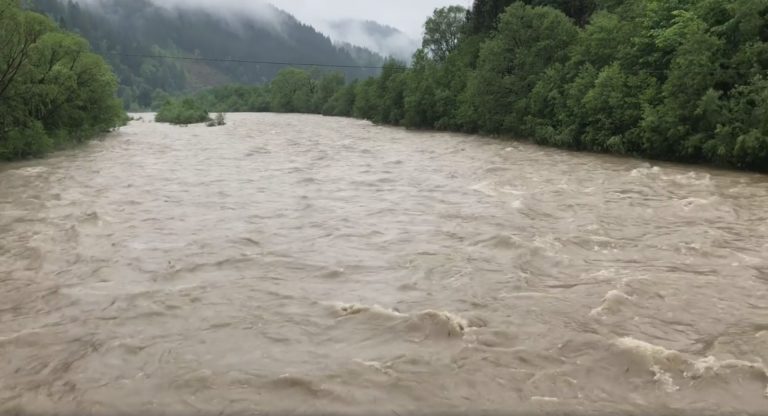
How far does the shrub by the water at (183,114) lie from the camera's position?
7069 cm

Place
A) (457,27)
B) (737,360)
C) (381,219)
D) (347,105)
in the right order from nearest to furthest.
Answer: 1. (737,360)
2. (381,219)
3. (457,27)
4. (347,105)

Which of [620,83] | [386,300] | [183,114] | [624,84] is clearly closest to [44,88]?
[386,300]

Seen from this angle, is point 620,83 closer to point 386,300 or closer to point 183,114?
point 386,300

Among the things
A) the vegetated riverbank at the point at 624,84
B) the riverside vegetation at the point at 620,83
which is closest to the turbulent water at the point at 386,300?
the vegetated riverbank at the point at 624,84

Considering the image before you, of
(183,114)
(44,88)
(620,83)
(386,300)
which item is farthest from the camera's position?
(183,114)

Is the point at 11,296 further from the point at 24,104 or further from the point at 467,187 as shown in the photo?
the point at 24,104

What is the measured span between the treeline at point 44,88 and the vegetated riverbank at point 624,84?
1005 inches

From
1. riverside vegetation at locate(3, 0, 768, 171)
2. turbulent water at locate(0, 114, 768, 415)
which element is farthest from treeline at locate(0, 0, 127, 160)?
turbulent water at locate(0, 114, 768, 415)

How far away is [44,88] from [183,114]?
149 ft

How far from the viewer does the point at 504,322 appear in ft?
24.9

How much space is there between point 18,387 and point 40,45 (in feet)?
96.8

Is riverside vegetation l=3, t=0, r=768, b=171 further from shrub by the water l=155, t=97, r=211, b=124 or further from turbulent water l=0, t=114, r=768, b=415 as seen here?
shrub by the water l=155, t=97, r=211, b=124

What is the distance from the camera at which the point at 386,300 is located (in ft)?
27.8

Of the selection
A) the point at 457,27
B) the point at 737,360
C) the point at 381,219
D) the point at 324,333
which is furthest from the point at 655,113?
the point at 457,27
